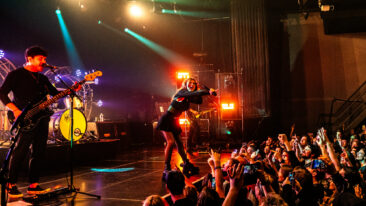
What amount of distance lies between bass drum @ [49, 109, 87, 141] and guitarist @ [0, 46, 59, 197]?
3.53 meters

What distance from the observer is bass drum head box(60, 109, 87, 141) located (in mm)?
7457

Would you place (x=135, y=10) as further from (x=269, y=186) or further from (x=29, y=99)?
(x=269, y=186)

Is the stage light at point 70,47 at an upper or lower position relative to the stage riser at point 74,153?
upper

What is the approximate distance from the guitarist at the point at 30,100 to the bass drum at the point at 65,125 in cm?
353

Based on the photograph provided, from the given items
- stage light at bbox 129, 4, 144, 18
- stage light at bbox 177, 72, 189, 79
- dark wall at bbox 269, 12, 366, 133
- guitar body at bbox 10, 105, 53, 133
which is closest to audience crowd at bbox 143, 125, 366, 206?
guitar body at bbox 10, 105, 53, 133

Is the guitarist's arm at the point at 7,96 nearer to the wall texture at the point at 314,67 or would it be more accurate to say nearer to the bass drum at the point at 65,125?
the bass drum at the point at 65,125

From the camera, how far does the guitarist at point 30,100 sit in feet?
12.3

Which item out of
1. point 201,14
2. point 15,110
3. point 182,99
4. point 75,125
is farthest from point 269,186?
point 201,14

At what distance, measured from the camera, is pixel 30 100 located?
3.96m

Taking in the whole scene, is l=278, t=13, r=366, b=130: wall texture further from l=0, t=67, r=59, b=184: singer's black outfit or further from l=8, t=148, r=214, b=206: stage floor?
l=0, t=67, r=59, b=184: singer's black outfit

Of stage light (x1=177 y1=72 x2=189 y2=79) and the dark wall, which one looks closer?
stage light (x1=177 y1=72 x2=189 y2=79)

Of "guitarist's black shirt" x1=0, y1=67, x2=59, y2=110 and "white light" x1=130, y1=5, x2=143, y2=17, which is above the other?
"white light" x1=130, y1=5, x2=143, y2=17

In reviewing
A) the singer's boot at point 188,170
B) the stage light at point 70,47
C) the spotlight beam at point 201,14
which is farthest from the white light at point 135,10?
the singer's boot at point 188,170

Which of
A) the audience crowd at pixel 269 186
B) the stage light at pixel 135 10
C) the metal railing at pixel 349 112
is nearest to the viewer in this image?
the audience crowd at pixel 269 186
